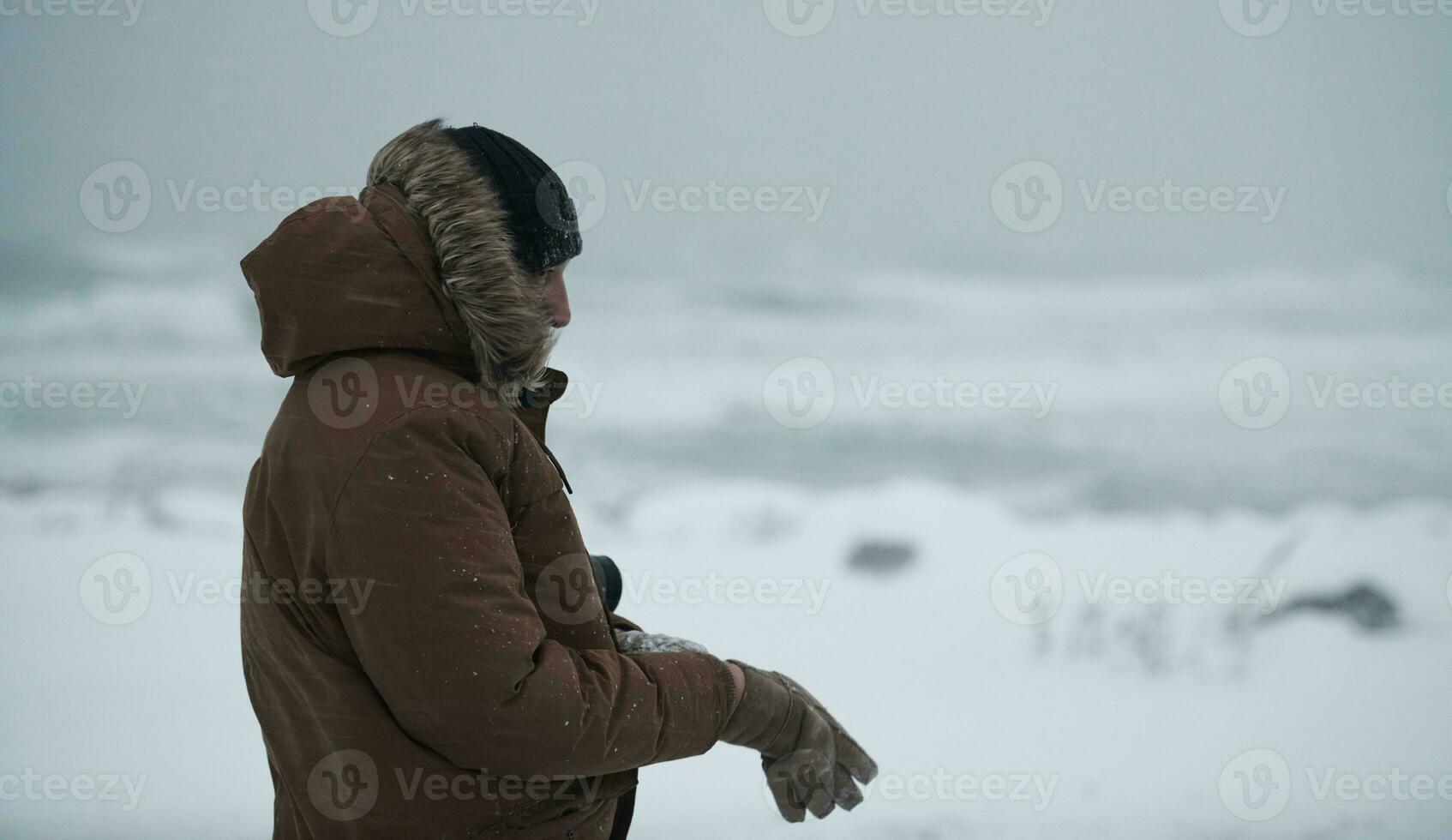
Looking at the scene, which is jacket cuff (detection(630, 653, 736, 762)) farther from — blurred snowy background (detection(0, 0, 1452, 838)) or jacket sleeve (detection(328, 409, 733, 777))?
blurred snowy background (detection(0, 0, 1452, 838))

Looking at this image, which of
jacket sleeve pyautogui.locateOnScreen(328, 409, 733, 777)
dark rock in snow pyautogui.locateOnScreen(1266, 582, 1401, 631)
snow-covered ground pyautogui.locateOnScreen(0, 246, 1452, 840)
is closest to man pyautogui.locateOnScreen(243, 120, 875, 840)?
jacket sleeve pyautogui.locateOnScreen(328, 409, 733, 777)

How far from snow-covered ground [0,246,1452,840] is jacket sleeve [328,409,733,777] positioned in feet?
4.51

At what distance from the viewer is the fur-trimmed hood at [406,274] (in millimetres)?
814

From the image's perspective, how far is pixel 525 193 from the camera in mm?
872

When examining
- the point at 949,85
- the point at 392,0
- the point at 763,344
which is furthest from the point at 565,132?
the point at 949,85

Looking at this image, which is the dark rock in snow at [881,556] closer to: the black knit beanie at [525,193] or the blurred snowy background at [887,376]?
the blurred snowy background at [887,376]

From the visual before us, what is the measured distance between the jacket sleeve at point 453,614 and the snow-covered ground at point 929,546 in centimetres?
138

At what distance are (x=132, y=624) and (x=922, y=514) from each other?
192 cm

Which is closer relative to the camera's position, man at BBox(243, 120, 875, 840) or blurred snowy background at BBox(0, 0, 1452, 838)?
man at BBox(243, 120, 875, 840)

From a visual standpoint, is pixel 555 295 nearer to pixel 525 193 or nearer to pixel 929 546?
pixel 525 193

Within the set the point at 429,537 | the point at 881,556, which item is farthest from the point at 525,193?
the point at 881,556

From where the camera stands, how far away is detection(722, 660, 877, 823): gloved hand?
1.02 m

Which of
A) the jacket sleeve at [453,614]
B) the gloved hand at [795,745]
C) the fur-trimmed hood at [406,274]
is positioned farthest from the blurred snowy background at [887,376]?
the fur-trimmed hood at [406,274]

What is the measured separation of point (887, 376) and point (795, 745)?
2262 mm
